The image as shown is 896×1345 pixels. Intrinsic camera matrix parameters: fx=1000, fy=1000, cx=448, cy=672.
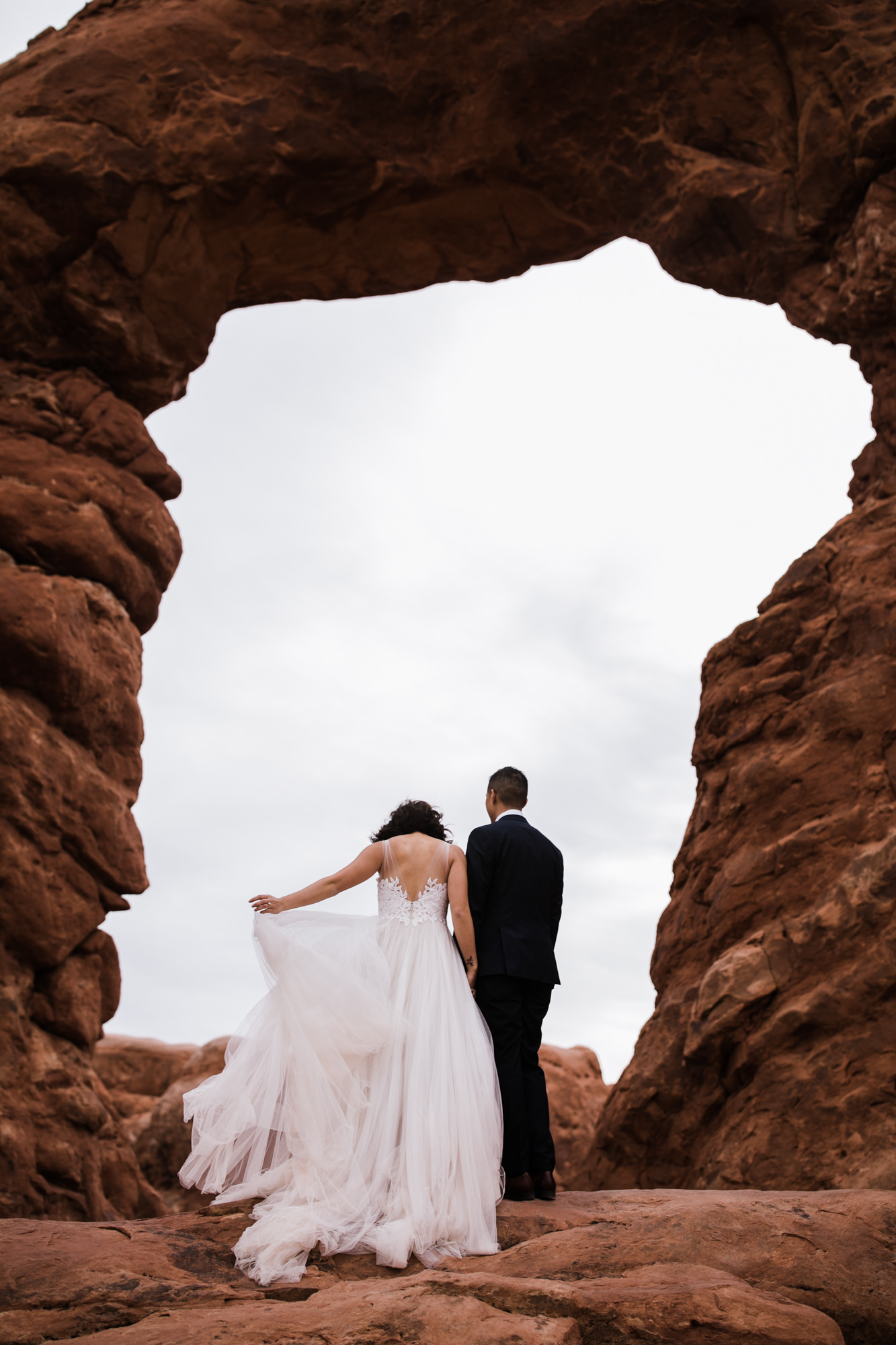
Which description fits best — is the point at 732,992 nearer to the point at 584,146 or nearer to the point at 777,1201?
the point at 777,1201

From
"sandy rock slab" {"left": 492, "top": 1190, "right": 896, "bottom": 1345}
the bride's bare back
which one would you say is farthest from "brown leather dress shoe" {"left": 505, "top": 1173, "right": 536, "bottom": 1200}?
the bride's bare back

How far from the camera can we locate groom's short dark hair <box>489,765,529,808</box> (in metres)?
6.31

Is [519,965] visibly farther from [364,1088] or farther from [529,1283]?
[529,1283]

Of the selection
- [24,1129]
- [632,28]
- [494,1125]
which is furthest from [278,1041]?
[632,28]

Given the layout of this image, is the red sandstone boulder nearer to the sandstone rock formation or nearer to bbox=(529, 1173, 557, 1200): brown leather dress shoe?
the sandstone rock formation

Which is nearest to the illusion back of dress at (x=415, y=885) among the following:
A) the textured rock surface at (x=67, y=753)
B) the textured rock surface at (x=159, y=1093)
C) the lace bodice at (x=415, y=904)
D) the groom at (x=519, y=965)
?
the lace bodice at (x=415, y=904)

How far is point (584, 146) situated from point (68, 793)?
799 centimetres

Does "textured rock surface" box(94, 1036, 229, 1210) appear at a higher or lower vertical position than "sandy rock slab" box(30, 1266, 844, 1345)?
lower

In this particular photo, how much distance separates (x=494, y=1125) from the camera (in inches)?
202

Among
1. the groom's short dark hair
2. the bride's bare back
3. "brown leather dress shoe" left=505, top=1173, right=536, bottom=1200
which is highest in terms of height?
the groom's short dark hair

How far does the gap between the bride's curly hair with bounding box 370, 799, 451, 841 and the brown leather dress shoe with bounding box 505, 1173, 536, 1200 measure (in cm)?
193

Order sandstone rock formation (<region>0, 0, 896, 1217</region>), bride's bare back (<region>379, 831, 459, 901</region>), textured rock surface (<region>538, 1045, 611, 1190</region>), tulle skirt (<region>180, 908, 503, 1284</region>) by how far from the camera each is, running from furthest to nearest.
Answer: textured rock surface (<region>538, 1045, 611, 1190</region>), sandstone rock formation (<region>0, 0, 896, 1217</region>), bride's bare back (<region>379, 831, 459, 901</region>), tulle skirt (<region>180, 908, 503, 1284</region>)

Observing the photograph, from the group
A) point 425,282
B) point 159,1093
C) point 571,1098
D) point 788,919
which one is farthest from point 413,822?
point 159,1093

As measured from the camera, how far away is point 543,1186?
18.0 ft
